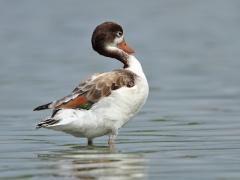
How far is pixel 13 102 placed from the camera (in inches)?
817

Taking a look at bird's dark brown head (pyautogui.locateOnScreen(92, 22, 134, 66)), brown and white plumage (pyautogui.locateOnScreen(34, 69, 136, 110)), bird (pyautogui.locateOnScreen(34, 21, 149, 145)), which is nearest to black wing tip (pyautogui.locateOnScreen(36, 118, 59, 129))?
bird (pyautogui.locateOnScreen(34, 21, 149, 145))

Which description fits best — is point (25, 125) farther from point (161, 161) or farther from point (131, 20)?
point (131, 20)

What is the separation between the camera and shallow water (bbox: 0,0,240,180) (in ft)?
43.8

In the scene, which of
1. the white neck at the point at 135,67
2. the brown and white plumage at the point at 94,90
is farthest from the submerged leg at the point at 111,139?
the white neck at the point at 135,67

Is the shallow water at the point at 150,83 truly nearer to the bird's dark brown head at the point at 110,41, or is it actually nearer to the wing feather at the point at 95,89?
the wing feather at the point at 95,89

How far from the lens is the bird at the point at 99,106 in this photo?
1459 centimetres

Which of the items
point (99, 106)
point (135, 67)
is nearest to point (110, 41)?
point (135, 67)

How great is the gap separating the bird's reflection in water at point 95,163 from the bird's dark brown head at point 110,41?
4.93ft

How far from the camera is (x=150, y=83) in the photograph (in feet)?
77.3

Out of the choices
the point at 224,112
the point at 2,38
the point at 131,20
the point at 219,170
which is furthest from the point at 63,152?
the point at 131,20

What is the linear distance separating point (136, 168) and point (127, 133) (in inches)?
135

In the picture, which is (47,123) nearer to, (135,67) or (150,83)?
(135,67)

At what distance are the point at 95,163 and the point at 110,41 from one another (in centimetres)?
292

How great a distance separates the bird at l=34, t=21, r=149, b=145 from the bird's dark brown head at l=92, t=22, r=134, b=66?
0.58m
